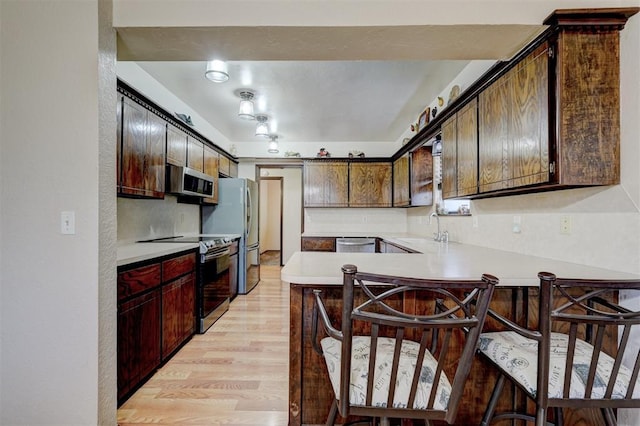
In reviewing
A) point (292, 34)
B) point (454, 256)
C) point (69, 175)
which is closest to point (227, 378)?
point (69, 175)

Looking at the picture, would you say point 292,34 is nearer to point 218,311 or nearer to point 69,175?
point 69,175

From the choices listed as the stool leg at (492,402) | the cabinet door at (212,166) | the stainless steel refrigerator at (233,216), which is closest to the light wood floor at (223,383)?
the stool leg at (492,402)

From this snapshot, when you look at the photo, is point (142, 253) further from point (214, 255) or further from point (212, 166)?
point (212, 166)

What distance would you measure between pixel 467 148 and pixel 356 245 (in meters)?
2.43

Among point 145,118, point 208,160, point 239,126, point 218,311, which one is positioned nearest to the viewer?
point 145,118

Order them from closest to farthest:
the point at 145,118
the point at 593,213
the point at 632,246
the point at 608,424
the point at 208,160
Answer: the point at 608,424 → the point at 632,246 → the point at 593,213 → the point at 145,118 → the point at 208,160

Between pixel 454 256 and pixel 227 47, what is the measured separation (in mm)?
1918

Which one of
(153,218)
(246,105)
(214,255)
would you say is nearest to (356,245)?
(214,255)

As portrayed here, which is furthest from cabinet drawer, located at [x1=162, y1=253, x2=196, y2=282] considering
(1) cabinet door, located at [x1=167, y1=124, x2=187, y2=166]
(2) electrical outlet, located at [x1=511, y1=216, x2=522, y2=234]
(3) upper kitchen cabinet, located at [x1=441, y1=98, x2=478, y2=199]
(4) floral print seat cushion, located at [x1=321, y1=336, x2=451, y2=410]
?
(2) electrical outlet, located at [x1=511, y1=216, x2=522, y2=234]

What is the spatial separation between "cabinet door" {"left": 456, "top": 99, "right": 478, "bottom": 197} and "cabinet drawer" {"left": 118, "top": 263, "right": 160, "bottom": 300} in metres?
2.38

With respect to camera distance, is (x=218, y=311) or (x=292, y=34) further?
(x=218, y=311)

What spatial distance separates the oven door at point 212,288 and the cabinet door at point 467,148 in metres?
2.44

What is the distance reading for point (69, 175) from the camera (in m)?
1.48

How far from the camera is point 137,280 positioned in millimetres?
2018
